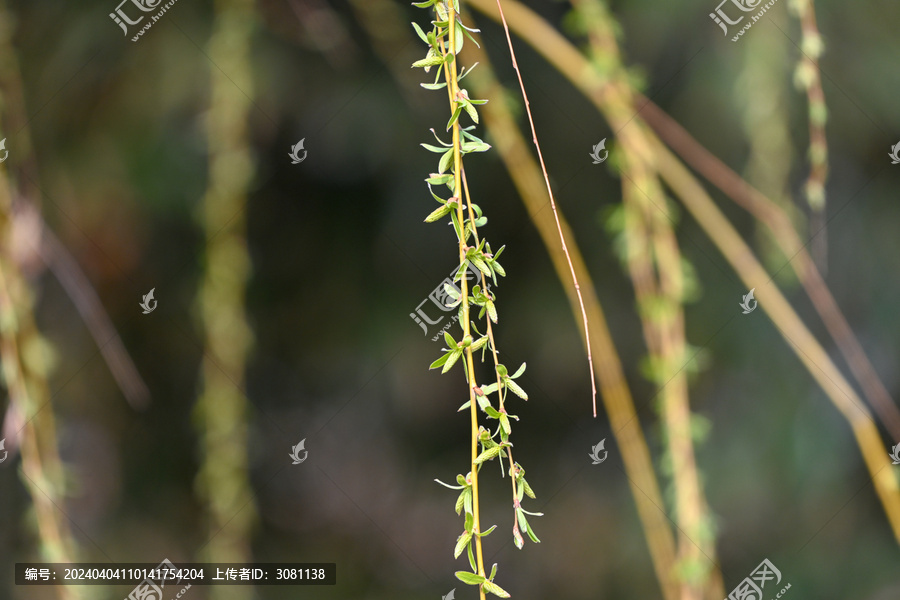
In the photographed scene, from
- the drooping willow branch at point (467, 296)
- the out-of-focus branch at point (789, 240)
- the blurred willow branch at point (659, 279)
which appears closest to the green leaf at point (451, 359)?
the drooping willow branch at point (467, 296)

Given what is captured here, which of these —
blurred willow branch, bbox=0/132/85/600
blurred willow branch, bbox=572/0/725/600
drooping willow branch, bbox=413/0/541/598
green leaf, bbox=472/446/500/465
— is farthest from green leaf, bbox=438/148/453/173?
blurred willow branch, bbox=0/132/85/600

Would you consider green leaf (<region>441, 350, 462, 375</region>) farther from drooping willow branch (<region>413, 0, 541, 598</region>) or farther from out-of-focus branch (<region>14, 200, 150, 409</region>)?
out-of-focus branch (<region>14, 200, 150, 409</region>)

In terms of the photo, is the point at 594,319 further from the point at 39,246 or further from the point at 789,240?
the point at 39,246

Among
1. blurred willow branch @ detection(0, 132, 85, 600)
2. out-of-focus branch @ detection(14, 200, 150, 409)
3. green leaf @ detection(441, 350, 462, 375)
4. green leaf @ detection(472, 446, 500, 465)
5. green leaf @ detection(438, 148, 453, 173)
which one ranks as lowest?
green leaf @ detection(472, 446, 500, 465)

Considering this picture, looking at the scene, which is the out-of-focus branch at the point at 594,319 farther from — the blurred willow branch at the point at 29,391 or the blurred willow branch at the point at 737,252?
the blurred willow branch at the point at 29,391

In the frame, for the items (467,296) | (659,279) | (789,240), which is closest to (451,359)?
(467,296)

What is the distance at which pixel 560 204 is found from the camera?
73cm

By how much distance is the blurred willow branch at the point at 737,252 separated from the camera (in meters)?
0.65

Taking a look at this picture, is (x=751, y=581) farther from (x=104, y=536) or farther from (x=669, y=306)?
(x=104, y=536)

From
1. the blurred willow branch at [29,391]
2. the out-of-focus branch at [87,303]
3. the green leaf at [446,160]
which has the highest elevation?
the out-of-focus branch at [87,303]

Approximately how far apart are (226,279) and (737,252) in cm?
50

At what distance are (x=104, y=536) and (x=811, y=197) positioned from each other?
0.82 m

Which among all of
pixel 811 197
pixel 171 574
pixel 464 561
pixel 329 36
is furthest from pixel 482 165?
pixel 171 574

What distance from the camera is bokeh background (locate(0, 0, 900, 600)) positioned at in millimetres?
695
